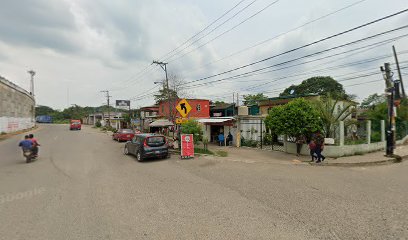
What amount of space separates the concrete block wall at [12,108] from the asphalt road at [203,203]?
25.7 m

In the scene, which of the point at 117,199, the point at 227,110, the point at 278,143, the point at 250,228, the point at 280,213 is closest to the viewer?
the point at 250,228

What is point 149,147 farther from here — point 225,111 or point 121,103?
point 121,103

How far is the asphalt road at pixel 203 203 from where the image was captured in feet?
12.9

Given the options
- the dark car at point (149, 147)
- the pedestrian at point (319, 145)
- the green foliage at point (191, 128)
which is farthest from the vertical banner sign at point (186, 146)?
the pedestrian at point (319, 145)

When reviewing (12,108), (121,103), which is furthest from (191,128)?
(121,103)

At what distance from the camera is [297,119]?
460 inches

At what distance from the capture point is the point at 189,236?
147 inches

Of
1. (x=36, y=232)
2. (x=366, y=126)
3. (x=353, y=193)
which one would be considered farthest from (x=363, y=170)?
(x=36, y=232)

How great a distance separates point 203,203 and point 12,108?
39.2 meters

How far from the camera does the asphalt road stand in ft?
12.9

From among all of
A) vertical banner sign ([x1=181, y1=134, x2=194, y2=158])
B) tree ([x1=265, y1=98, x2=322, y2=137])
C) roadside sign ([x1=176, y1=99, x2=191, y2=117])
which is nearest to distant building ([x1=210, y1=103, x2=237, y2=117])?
tree ([x1=265, y1=98, x2=322, y2=137])

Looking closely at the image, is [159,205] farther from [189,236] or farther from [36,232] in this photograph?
[36,232]

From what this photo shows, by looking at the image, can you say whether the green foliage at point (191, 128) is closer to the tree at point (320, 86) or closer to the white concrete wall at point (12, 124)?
the white concrete wall at point (12, 124)

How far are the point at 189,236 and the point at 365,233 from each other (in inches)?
131
